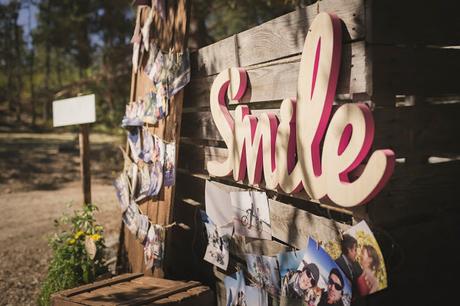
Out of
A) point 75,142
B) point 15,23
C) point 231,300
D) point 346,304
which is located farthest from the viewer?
point 15,23

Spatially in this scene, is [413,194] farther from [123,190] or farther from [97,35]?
[97,35]

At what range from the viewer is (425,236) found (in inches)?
82.8

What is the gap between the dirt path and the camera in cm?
512

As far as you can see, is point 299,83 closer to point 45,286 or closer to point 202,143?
point 202,143

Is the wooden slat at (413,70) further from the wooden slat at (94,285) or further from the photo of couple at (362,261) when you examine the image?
the wooden slat at (94,285)

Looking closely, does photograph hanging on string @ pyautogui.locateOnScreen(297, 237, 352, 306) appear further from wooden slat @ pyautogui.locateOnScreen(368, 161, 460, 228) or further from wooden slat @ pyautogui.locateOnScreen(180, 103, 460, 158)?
wooden slat @ pyautogui.locateOnScreen(180, 103, 460, 158)

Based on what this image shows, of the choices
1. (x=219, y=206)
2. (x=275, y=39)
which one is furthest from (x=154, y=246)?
(x=275, y=39)

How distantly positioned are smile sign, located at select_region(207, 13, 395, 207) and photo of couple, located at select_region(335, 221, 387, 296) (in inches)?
6.4

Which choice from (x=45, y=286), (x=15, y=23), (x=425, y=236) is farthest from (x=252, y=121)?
(x=15, y=23)

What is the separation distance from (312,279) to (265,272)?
49 centimetres

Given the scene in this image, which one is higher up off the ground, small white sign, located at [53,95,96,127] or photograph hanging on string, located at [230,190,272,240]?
small white sign, located at [53,95,96,127]

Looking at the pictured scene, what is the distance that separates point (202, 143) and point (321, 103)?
1819 millimetres

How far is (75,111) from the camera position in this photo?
4.77 meters

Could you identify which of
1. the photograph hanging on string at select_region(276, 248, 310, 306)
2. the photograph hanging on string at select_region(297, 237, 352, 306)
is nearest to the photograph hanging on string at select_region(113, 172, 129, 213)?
the photograph hanging on string at select_region(276, 248, 310, 306)
